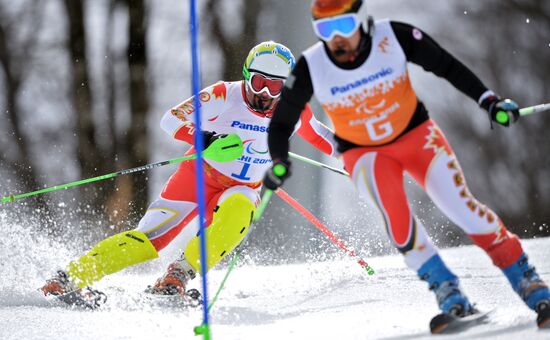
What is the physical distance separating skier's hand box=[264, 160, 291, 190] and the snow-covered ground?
653 millimetres

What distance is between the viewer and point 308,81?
3.58 metres

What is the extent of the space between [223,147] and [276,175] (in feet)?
4.12

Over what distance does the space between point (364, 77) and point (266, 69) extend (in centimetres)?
129

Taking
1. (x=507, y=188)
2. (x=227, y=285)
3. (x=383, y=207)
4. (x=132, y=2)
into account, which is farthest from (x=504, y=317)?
(x=507, y=188)

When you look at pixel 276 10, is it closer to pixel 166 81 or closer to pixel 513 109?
pixel 166 81

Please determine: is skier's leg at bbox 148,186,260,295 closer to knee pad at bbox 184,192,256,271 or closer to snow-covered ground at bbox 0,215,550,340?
knee pad at bbox 184,192,256,271

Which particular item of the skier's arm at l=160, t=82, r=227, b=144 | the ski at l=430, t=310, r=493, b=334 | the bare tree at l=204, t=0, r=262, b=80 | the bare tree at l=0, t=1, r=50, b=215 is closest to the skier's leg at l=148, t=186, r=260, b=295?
the skier's arm at l=160, t=82, r=227, b=144

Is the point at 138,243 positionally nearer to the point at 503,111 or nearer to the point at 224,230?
the point at 224,230

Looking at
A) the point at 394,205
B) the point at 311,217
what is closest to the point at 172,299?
the point at 311,217

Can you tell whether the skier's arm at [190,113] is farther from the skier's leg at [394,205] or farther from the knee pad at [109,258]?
the skier's leg at [394,205]

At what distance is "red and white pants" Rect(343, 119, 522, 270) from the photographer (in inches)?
136

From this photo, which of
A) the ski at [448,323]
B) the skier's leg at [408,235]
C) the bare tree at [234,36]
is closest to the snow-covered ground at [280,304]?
the ski at [448,323]

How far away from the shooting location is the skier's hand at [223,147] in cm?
471

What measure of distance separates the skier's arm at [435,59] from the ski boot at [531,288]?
0.65 metres
